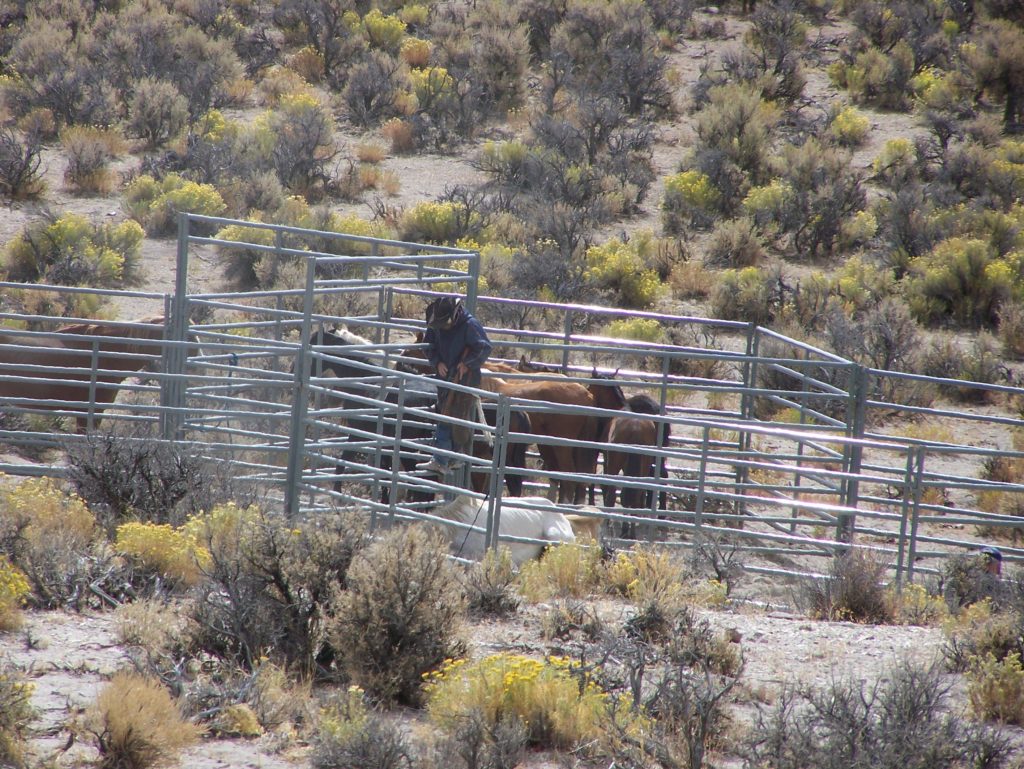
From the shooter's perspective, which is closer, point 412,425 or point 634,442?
point 412,425

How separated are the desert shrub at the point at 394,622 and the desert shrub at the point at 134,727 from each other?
2.89 feet

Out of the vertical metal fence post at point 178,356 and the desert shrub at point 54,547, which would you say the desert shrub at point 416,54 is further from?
the desert shrub at point 54,547

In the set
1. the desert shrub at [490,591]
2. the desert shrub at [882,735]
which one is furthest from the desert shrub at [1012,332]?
the desert shrub at [882,735]

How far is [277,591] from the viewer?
18.9 ft

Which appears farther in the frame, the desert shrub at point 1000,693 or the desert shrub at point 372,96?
the desert shrub at point 372,96

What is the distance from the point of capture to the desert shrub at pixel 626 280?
18828 mm

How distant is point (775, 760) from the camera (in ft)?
14.7

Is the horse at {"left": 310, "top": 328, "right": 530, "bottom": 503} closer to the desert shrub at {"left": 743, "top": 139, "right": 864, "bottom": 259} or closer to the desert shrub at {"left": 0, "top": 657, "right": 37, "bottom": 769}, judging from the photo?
the desert shrub at {"left": 0, "top": 657, "right": 37, "bottom": 769}

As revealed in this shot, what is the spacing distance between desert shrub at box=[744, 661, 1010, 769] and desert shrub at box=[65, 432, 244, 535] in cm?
458

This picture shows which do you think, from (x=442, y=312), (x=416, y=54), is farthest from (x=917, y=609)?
(x=416, y=54)

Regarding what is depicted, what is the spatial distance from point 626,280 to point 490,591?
41.9ft

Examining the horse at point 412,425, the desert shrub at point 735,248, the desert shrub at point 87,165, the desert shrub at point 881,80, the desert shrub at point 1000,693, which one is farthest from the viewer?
the desert shrub at point 881,80

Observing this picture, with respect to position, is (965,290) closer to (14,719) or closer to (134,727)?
(134,727)

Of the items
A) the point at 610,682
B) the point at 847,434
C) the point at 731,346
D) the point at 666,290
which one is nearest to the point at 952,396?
the point at 731,346
